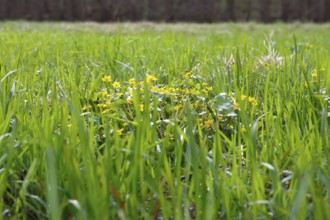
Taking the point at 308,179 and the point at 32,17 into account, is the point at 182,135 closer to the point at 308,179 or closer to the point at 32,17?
the point at 308,179

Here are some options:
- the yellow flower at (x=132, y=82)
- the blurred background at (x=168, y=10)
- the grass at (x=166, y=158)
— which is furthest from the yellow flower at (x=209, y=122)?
the blurred background at (x=168, y=10)

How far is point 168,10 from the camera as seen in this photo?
10703 mm

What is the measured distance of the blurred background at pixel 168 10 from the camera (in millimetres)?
10633

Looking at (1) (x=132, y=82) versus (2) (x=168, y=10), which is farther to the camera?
(2) (x=168, y=10)

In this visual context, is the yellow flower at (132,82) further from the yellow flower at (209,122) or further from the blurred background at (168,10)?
the blurred background at (168,10)

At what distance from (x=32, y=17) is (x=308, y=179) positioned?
10.2 meters

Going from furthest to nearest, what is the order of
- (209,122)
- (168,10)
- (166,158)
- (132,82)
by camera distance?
(168,10)
(132,82)
(209,122)
(166,158)

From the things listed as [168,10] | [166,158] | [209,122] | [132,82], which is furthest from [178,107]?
[168,10]

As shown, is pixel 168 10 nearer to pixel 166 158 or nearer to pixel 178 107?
pixel 178 107

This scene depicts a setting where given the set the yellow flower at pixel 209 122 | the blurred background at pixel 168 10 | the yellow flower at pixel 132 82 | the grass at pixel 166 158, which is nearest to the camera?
the grass at pixel 166 158

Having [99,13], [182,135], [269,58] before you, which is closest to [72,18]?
[99,13]

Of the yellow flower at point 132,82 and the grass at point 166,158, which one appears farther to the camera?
the yellow flower at point 132,82

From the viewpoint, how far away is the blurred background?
10633 millimetres

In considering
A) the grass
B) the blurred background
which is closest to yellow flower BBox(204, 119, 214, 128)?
the grass
